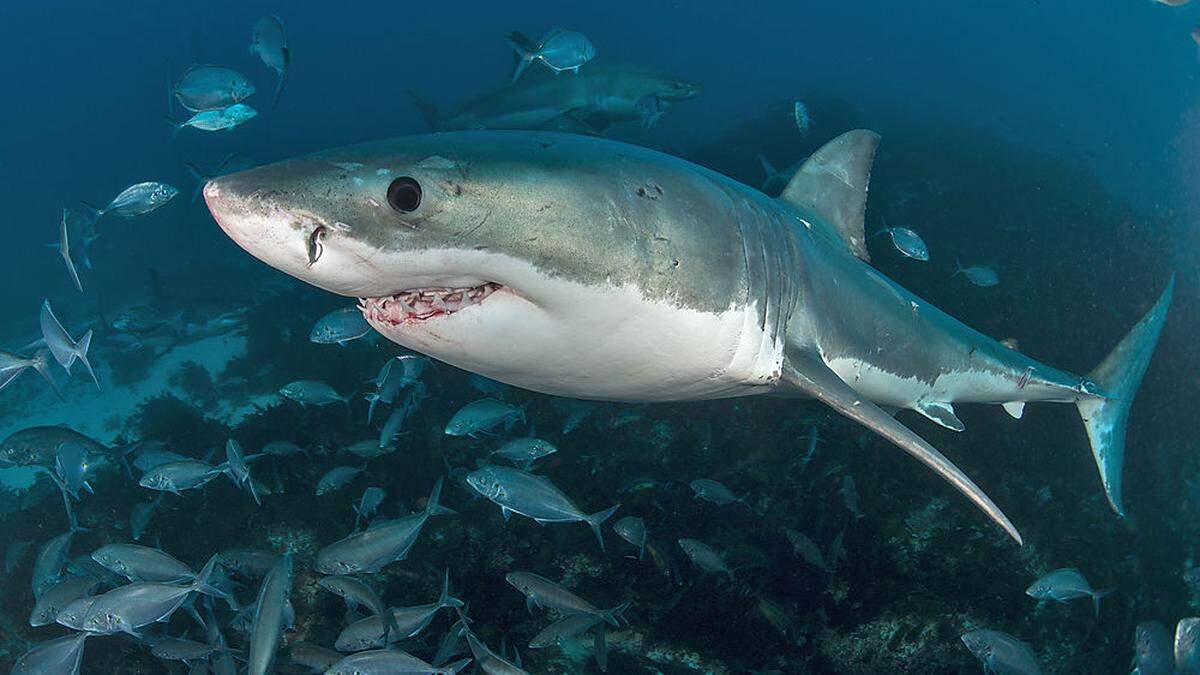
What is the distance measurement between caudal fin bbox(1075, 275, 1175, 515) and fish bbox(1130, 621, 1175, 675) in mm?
995

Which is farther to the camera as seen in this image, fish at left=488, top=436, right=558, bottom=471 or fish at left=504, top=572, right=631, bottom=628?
fish at left=488, top=436, right=558, bottom=471

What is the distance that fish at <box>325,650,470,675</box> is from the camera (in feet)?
13.0

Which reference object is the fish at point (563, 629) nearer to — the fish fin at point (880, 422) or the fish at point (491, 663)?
the fish at point (491, 663)

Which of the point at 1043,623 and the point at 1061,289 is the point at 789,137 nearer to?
the point at 1061,289

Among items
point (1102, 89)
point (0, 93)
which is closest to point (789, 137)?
point (1102, 89)

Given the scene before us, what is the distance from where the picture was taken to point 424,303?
2.21m

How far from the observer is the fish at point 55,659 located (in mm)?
4430

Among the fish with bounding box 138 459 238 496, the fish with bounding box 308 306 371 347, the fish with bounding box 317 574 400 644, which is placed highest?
the fish with bounding box 308 306 371 347

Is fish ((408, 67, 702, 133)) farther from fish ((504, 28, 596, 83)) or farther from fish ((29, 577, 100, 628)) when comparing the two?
fish ((29, 577, 100, 628))

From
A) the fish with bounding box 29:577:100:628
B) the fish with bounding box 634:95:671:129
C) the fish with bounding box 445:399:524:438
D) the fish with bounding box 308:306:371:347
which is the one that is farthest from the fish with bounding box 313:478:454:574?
the fish with bounding box 634:95:671:129

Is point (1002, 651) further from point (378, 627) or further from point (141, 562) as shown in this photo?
point (141, 562)

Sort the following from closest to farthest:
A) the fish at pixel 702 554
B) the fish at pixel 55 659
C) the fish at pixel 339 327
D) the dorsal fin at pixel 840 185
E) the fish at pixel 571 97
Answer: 1. the fish at pixel 55 659
2. the dorsal fin at pixel 840 185
3. the fish at pixel 702 554
4. the fish at pixel 339 327
5. the fish at pixel 571 97

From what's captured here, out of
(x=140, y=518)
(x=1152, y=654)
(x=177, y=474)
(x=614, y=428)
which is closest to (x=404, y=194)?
(x=177, y=474)

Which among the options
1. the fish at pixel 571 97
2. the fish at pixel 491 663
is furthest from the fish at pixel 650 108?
the fish at pixel 491 663
